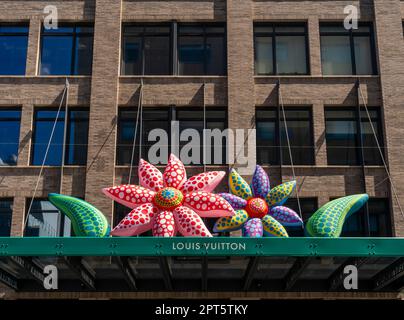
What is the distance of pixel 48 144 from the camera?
24.1 meters

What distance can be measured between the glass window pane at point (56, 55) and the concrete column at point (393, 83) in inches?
500

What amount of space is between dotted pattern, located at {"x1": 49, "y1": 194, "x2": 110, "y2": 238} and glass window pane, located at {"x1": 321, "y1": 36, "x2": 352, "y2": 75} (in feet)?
39.3

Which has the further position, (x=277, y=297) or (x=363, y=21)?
(x=363, y=21)

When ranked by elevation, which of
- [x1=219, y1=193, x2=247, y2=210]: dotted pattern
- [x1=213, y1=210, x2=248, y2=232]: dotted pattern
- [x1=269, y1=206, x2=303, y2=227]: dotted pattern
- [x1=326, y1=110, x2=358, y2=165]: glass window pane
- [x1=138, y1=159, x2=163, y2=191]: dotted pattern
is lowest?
[x1=213, y1=210, x2=248, y2=232]: dotted pattern

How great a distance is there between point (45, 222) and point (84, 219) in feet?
18.8

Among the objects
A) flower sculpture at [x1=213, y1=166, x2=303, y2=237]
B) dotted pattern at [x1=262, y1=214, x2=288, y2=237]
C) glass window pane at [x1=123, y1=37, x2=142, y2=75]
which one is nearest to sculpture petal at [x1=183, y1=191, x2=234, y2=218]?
flower sculpture at [x1=213, y1=166, x2=303, y2=237]

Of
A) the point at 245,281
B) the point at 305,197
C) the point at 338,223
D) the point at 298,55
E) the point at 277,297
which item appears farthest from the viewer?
the point at 298,55

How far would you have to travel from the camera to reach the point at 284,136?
80.9ft

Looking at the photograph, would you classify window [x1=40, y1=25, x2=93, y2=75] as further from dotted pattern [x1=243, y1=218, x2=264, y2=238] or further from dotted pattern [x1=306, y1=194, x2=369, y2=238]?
dotted pattern [x1=306, y1=194, x2=369, y2=238]

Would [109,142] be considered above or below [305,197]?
above

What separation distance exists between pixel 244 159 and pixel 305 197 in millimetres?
2707

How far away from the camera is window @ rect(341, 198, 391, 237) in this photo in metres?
23.3
